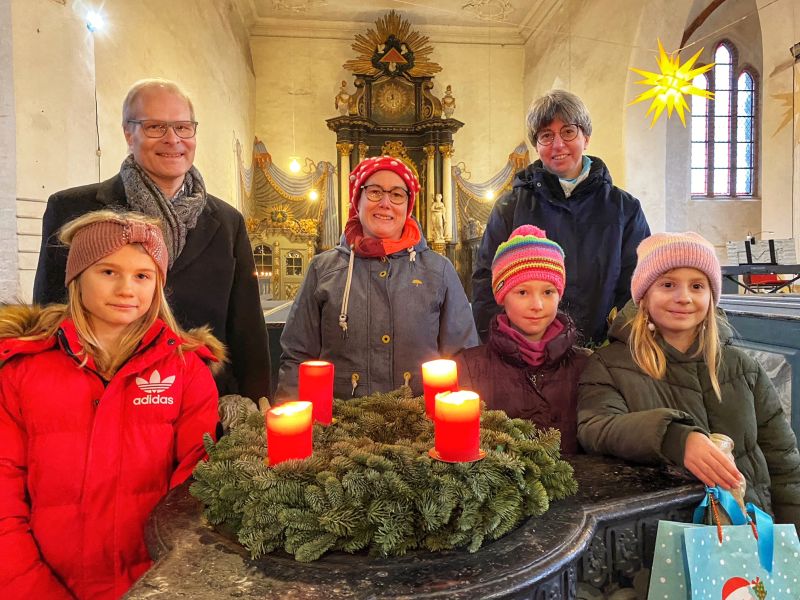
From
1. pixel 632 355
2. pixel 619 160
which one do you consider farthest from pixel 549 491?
pixel 619 160

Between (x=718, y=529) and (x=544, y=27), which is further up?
(x=544, y=27)

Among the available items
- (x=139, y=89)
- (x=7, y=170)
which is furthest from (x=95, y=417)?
(x=7, y=170)

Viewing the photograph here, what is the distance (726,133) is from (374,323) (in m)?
11.4

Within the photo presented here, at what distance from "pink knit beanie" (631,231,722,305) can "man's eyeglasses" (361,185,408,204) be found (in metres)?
0.84

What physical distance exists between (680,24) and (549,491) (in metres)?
8.84

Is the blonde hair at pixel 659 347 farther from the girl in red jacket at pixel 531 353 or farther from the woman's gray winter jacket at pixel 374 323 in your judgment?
the woman's gray winter jacket at pixel 374 323

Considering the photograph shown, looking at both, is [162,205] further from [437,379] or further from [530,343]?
[530,343]

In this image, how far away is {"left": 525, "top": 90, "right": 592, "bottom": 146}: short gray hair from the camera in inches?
82.7

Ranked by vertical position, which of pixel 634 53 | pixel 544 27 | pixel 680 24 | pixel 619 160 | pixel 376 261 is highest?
pixel 544 27

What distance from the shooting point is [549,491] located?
3.41 ft

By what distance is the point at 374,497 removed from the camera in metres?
0.89

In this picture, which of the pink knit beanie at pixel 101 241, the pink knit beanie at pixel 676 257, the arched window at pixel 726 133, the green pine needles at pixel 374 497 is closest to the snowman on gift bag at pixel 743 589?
the green pine needles at pixel 374 497

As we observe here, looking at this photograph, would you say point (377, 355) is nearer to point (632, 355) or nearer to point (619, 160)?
point (632, 355)

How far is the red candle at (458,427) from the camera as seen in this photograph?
0.90 m
